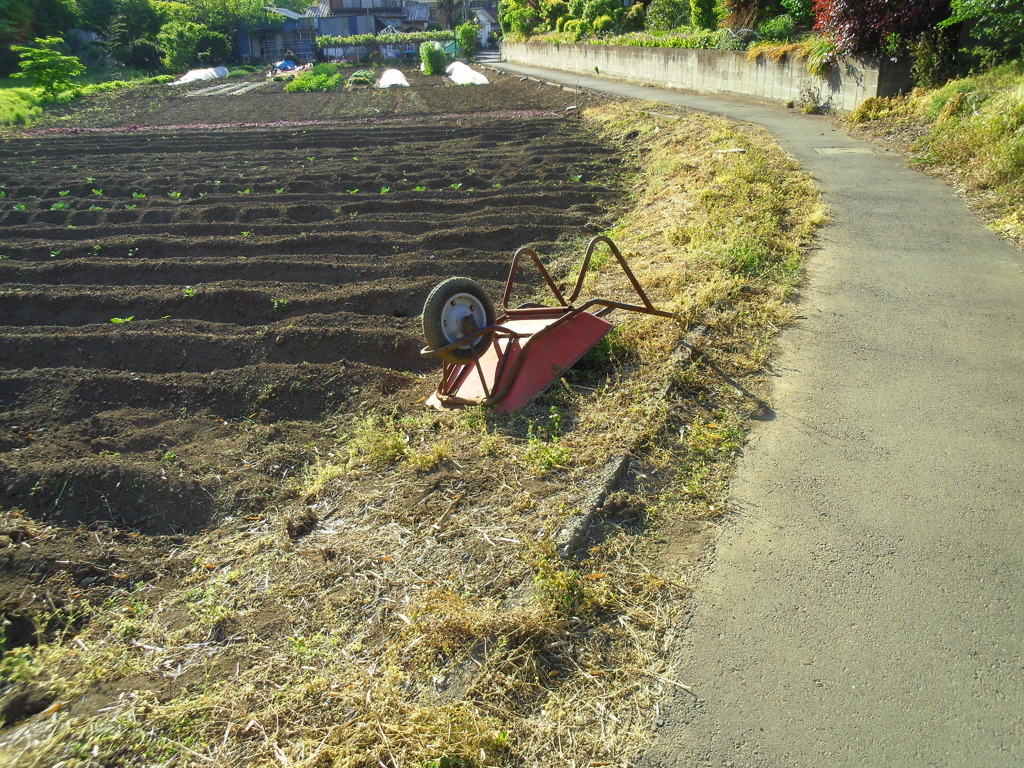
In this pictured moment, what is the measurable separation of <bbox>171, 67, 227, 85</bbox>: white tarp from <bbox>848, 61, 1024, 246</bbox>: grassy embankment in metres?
39.5

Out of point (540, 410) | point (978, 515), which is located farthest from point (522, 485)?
point (978, 515)

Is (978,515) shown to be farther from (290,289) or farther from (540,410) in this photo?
(290,289)

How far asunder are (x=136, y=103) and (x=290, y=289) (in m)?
26.6

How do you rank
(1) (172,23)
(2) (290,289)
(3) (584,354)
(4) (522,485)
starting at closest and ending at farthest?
(4) (522,485) < (3) (584,354) < (2) (290,289) < (1) (172,23)

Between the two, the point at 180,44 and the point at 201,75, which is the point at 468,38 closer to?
the point at 201,75

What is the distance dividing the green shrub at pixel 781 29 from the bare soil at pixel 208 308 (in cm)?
744

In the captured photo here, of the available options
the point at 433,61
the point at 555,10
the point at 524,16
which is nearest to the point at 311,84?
the point at 433,61

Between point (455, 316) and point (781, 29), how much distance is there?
18538 millimetres

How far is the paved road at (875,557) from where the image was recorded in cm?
255

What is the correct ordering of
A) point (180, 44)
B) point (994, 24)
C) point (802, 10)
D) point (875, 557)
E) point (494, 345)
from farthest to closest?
1. point (180, 44)
2. point (802, 10)
3. point (994, 24)
4. point (494, 345)
5. point (875, 557)

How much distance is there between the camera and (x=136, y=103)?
2856 cm

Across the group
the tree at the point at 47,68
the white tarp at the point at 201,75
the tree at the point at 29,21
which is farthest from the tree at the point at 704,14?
the tree at the point at 29,21

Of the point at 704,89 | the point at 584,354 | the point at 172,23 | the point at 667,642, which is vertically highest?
the point at 172,23

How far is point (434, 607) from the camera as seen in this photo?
10.2 ft
